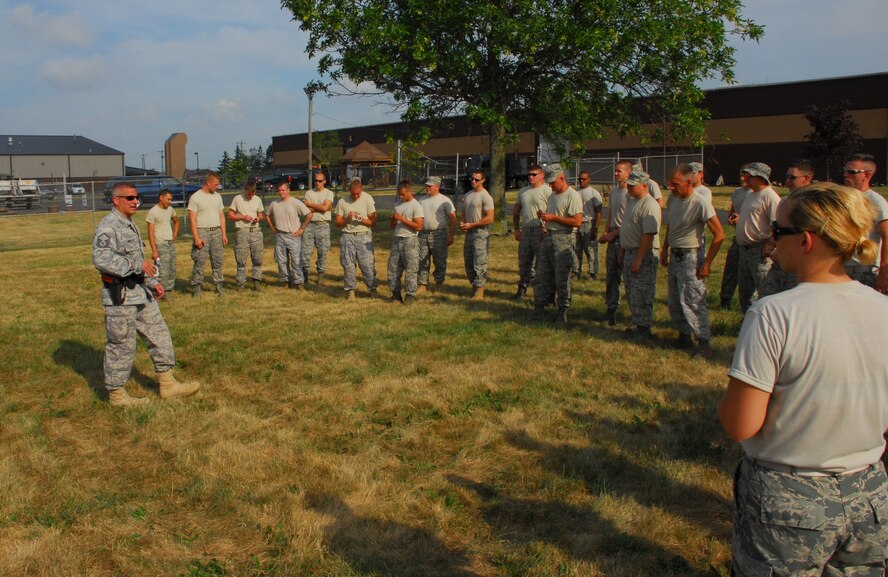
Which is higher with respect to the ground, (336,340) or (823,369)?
(823,369)

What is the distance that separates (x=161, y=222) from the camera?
11.0 meters

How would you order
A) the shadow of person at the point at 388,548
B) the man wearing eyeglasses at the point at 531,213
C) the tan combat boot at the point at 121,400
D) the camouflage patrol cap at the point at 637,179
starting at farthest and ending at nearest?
the man wearing eyeglasses at the point at 531,213
the camouflage patrol cap at the point at 637,179
the tan combat boot at the point at 121,400
the shadow of person at the point at 388,548

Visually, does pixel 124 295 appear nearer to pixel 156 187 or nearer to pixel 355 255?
pixel 355 255

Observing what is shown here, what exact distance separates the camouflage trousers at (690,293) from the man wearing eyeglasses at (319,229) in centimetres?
661

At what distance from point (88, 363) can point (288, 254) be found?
4962 millimetres

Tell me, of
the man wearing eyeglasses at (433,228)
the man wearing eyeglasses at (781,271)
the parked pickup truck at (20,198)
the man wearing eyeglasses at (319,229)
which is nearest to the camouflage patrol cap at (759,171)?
the man wearing eyeglasses at (781,271)

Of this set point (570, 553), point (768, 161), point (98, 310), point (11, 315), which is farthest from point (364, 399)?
point (768, 161)

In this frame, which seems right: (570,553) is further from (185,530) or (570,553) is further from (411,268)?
(411,268)

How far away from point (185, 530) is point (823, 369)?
3455 mm

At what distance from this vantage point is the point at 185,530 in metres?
4.10

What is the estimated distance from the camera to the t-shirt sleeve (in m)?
2.11

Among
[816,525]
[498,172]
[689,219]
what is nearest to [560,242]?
[689,219]

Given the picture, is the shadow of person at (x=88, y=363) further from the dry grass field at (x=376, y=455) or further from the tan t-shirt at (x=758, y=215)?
the tan t-shirt at (x=758, y=215)

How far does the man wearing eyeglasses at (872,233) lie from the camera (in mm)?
5422
